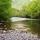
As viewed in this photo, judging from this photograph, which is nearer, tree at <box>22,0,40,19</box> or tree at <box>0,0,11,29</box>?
tree at <box>0,0,11,29</box>

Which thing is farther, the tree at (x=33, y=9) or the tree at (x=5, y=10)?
the tree at (x=33, y=9)

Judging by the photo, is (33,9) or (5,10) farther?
(33,9)

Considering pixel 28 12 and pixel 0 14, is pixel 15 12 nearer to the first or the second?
pixel 28 12

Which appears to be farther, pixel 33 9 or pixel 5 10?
pixel 33 9

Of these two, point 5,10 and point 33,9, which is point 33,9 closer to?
point 33,9

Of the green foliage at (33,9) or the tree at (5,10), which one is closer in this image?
the tree at (5,10)

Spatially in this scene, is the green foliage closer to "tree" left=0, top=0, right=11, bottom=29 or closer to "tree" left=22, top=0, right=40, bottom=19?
"tree" left=22, top=0, right=40, bottom=19

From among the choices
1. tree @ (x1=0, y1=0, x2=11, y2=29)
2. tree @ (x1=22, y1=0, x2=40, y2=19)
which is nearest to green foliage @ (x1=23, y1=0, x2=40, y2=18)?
tree @ (x1=22, y1=0, x2=40, y2=19)

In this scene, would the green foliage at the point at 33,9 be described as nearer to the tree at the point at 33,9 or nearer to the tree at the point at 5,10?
the tree at the point at 33,9

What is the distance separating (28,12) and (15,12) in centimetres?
77

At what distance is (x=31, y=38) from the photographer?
3508 mm

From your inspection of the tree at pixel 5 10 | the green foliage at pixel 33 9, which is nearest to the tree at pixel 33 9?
the green foliage at pixel 33 9

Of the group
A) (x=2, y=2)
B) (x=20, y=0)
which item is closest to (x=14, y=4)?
(x=20, y=0)

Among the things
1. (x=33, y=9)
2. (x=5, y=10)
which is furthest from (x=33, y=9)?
(x=5, y=10)
